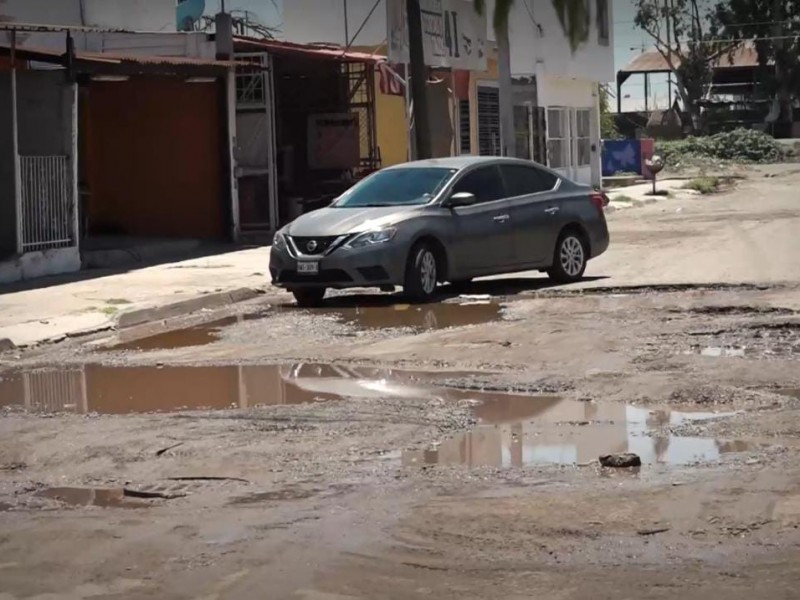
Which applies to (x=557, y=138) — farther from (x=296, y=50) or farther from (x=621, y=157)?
(x=296, y=50)

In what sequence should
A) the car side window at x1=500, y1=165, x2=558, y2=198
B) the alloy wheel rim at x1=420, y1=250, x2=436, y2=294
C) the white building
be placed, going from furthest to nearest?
the white building
the car side window at x1=500, y1=165, x2=558, y2=198
the alloy wheel rim at x1=420, y1=250, x2=436, y2=294

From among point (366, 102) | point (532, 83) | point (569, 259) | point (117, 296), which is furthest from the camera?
point (532, 83)

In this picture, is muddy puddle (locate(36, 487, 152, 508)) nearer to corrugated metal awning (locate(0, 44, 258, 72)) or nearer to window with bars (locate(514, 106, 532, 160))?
corrugated metal awning (locate(0, 44, 258, 72))

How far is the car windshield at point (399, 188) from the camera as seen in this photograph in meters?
16.3

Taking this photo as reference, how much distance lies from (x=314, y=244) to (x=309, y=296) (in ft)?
2.67

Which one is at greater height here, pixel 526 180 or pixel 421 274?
pixel 526 180

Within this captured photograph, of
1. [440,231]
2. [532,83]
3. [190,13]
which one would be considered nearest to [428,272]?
[440,231]

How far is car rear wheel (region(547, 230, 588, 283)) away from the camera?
1742 cm

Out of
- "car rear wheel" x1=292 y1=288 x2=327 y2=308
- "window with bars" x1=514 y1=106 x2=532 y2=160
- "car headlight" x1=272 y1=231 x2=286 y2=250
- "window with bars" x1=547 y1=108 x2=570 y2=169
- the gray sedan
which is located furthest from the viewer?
"window with bars" x1=547 y1=108 x2=570 y2=169

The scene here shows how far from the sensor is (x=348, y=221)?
15.7 m

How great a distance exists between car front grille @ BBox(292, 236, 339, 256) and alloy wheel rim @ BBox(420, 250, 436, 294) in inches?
39.5

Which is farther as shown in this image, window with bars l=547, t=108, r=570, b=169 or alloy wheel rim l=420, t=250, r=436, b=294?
window with bars l=547, t=108, r=570, b=169

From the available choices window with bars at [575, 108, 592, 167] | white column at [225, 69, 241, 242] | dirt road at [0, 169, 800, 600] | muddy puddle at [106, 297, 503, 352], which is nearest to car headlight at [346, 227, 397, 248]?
muddy puddle at [106, 297, 503, 352]

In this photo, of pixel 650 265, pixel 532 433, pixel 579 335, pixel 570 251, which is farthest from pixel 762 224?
pixel 532 433
